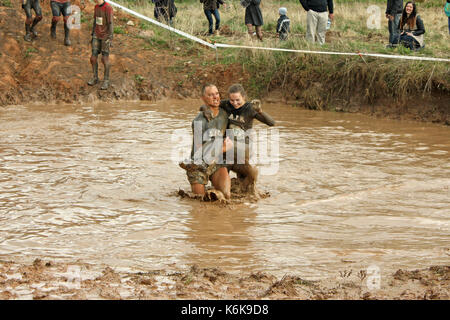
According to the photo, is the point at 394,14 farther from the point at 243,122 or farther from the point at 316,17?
the point at 243,122

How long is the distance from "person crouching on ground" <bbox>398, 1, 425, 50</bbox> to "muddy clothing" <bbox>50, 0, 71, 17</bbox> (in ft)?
23.8

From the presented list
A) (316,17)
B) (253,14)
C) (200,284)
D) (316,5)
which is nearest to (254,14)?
(253,14)

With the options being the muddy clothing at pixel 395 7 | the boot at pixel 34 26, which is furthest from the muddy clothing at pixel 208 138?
the boot at pixel 34 26

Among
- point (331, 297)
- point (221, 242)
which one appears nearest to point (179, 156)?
point (221, 242)

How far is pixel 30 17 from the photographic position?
1509cm

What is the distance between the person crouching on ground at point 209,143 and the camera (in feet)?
23.5

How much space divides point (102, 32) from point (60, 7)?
75.6 inches

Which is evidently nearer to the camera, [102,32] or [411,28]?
[411,28]

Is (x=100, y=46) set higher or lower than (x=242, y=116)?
higher

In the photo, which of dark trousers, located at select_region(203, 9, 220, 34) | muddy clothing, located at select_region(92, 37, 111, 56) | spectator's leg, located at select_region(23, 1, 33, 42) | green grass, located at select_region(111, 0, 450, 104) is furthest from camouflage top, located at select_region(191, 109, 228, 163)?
dark trousers, located at select_region(203, 9, 220, 34)

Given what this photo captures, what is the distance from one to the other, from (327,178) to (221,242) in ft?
9.69

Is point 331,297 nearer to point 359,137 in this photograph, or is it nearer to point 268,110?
point 359,137

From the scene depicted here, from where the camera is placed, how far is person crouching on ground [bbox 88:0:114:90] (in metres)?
13.7

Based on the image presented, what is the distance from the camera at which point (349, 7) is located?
22406mm
